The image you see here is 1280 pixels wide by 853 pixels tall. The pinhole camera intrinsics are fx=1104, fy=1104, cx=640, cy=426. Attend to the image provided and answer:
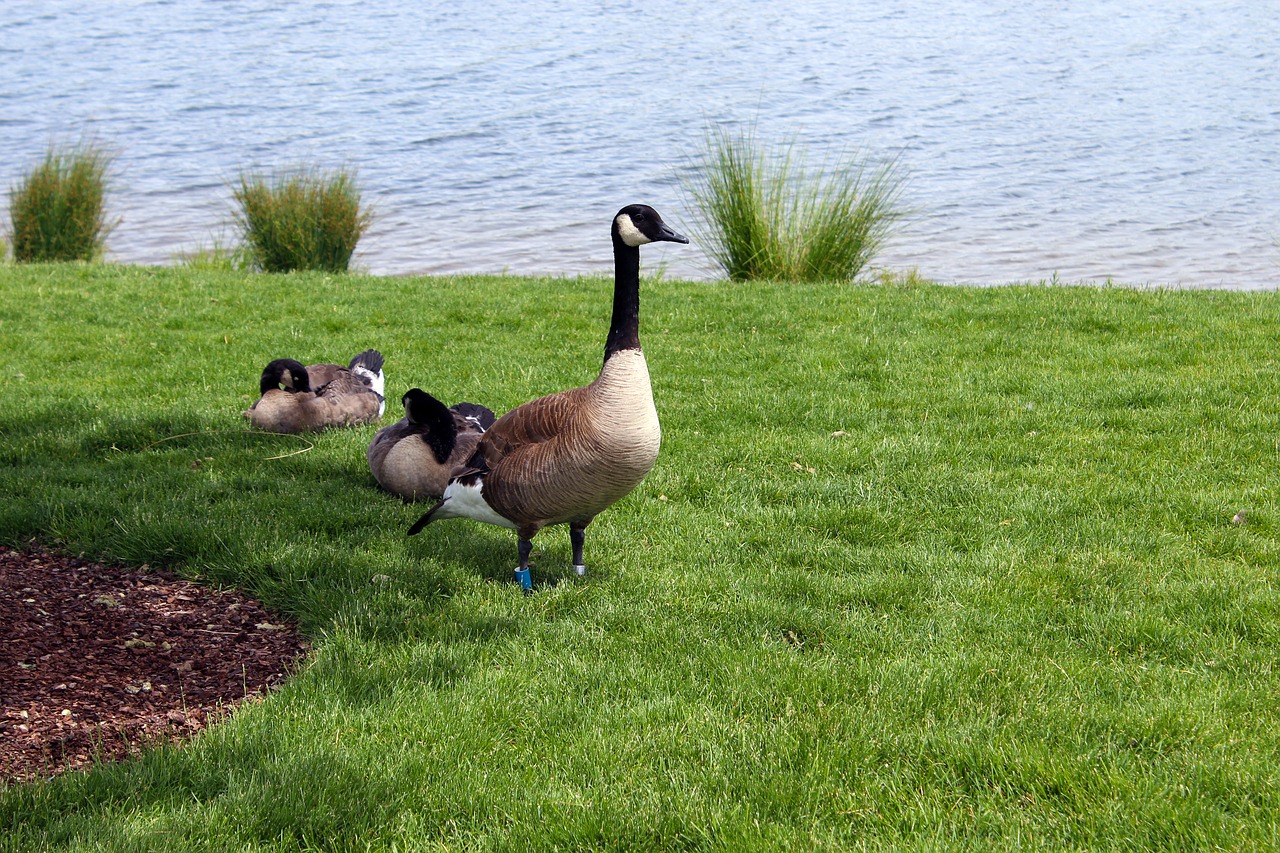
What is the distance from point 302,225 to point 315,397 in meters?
8.73

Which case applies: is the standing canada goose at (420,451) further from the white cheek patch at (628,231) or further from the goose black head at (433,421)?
the white cheek patch at (628,231)

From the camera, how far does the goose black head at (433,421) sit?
7.03 metres

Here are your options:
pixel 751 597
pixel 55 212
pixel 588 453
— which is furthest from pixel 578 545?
pixel 55 212

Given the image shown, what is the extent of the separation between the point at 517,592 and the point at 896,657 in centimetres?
200

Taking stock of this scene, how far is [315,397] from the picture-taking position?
8648 millimetres

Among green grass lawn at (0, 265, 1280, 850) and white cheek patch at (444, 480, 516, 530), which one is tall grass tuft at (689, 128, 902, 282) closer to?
green grass lawn at (0, 265, 1280, 850)

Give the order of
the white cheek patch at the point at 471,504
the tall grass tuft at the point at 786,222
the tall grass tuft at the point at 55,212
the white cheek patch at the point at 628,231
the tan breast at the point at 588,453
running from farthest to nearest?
the tall grass tuft at the point at 55,212
the tall grass tuft at the point at 786,222
the white cheek patch at the point at 471,504
the white cheek patch at the point at 628,231
the tan breast at the point at 588,453

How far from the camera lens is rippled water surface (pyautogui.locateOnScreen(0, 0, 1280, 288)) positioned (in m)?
21.3

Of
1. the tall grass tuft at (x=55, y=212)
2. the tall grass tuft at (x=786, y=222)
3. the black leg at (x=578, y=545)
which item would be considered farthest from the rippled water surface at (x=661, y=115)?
the black leg at (x=578, y=545)

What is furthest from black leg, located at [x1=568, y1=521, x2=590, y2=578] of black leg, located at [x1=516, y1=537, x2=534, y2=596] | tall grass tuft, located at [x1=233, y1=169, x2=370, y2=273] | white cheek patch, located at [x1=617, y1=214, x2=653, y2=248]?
tall grass tuft, located at [x1=233, y1=169, x2=370, y2=273]

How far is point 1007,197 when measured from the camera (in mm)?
23891

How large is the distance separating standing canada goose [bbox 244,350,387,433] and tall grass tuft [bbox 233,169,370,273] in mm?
7897

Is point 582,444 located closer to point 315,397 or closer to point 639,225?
point 639,225

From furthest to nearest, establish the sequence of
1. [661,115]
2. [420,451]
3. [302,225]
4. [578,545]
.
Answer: [661,115] < [302,225] < [420,451] < [578,545]
